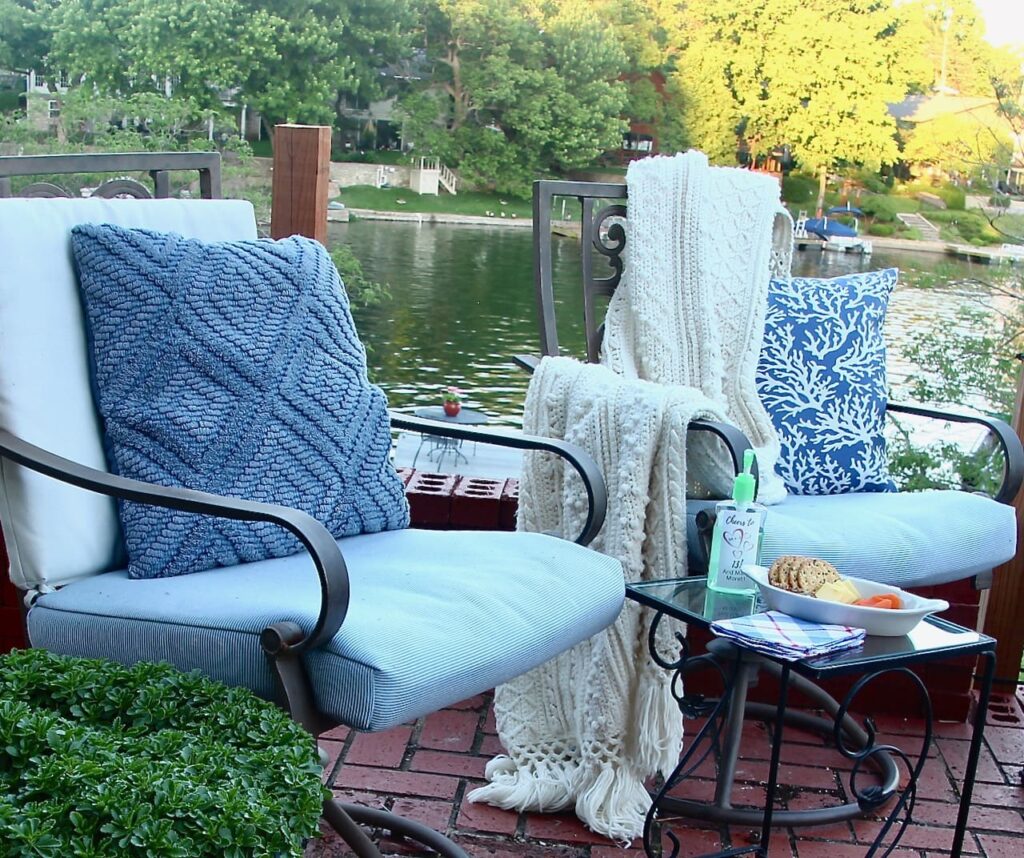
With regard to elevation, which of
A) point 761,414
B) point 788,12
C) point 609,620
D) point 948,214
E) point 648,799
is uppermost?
point 788,12

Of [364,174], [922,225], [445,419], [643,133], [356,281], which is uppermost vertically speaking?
[643,133]

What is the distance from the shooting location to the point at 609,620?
55.1 inches

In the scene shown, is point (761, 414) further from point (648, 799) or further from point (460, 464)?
point (460, 464)

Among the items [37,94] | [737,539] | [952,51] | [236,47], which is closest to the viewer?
[737,539]

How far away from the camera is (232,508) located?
116cm

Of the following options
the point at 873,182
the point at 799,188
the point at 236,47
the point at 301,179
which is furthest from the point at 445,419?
the point at 236,47

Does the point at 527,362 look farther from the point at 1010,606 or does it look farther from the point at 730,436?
the point at 1010,606

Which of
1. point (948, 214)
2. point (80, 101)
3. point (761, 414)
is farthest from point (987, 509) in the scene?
point (80, 101)

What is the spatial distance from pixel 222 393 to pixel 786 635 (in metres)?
A: 0.75

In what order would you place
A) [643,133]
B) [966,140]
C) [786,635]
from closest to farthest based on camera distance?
1. [786,635]
2. [966,140]
3. [643,133]

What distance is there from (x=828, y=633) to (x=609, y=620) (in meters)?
0.27

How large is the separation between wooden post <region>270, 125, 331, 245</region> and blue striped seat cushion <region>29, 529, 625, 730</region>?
3.12 feet

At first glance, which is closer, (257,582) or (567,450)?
(257,582)

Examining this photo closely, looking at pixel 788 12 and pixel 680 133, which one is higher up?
pixel 788 12
